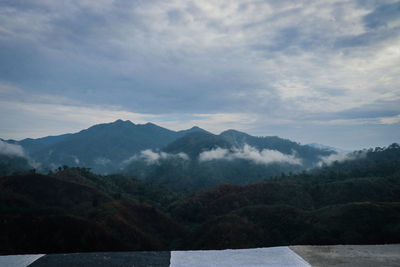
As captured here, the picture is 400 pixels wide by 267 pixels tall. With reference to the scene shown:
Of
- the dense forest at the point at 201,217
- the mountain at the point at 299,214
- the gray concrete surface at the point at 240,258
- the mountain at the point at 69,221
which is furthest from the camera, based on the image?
the mountain at the point at 299,214

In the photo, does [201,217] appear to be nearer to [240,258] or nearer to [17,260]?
[240,258]

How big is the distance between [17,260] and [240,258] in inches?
145

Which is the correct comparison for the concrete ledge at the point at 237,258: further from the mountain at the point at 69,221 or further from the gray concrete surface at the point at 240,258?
the mountain at the point at 69,221

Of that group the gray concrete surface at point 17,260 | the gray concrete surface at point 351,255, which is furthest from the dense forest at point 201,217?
the gray concrete surface at point 17,260

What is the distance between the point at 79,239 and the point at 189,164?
178m

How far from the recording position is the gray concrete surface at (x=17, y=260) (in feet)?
14.1

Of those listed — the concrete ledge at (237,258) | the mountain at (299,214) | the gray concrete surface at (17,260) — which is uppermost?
the concrete ledge at (237,258)

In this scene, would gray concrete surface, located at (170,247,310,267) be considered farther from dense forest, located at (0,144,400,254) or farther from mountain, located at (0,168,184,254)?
mountain, located at (0,168,184,254)

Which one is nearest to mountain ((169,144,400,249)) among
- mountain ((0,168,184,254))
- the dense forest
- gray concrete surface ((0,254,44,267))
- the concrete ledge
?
the dense forest

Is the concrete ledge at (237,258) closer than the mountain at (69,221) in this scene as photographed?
Yes

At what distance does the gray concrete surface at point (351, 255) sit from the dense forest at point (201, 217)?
A: 3457mm

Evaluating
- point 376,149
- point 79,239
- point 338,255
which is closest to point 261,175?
point 376,149

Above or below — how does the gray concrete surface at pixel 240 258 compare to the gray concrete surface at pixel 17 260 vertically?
above

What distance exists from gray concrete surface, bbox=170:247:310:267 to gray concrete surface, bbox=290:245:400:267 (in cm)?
27
